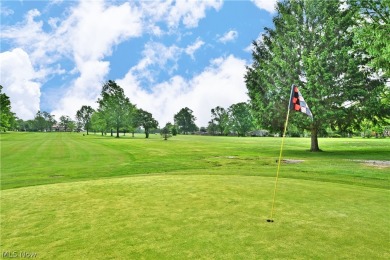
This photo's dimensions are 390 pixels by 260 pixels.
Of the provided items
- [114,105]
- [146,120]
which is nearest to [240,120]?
[146,120]

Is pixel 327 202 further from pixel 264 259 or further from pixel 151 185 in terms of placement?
pixel 151 185

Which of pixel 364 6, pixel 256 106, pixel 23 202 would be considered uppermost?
pixel 364 6

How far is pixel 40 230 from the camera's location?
704 cm

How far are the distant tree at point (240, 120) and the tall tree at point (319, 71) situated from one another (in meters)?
117

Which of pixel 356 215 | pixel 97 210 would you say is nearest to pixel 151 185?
pixel 97 210

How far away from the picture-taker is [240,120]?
525 ft

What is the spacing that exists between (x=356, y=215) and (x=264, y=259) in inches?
173

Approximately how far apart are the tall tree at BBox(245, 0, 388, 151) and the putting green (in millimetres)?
23927

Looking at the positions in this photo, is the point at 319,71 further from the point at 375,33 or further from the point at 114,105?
the point at 114,105

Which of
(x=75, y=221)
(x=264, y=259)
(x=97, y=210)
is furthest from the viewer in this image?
(x=97, y=210)

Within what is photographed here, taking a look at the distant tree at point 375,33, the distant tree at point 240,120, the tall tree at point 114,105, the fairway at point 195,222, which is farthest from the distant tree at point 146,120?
the fairway at point 195,222

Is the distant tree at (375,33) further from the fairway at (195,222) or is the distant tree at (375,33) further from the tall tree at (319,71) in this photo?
the fairway at (195,222)

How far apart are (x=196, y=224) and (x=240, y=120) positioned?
15500 centimetres

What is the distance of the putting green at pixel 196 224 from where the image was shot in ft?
18.9
